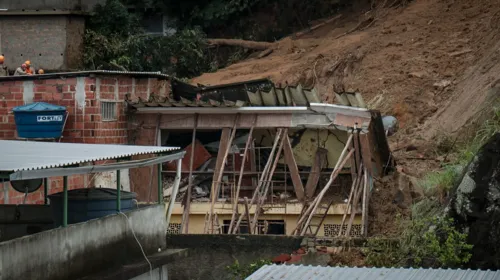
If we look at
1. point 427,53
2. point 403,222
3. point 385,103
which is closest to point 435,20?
point 427,53

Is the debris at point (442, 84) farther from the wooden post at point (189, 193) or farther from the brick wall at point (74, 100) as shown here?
the brick wall at point (74, 100)

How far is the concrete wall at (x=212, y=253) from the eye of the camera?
701 inches

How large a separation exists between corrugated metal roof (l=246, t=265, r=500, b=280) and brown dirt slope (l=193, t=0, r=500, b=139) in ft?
39.1

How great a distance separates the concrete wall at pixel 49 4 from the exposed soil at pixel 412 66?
15.0 ft

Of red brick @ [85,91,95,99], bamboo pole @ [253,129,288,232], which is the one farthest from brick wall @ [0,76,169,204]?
bamboo pole @ [253,129,288,232]

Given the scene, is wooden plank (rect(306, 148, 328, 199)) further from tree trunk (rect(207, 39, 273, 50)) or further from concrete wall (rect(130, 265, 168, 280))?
tree trunk (rect(207, 39, 273, 50))

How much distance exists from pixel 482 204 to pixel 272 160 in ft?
19.9

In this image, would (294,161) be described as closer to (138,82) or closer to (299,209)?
(299,209)

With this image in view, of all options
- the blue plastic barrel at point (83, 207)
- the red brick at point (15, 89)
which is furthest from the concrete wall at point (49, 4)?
the blue plastic barrel at point (83, 207)

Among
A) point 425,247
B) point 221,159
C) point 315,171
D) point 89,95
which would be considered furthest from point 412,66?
point 425,247

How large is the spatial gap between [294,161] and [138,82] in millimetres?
3460

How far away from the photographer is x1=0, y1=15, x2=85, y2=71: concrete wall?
99.2ft

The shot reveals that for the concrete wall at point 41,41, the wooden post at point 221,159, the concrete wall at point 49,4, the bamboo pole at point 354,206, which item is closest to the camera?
the bamboo pole at point 354,206

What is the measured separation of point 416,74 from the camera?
2597 cm
